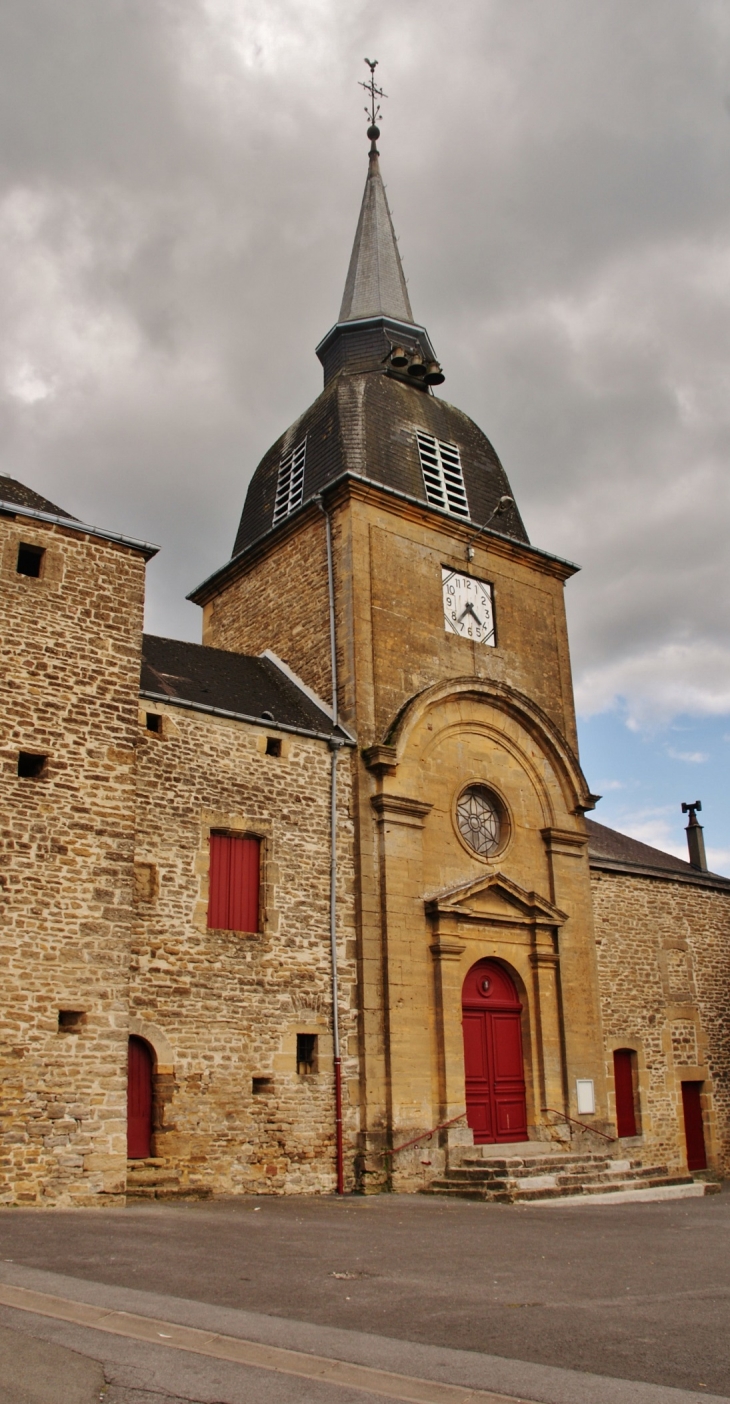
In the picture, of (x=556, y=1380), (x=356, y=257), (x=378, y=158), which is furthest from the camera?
(x=378, y=158)

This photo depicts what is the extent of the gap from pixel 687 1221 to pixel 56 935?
7145 millimetres

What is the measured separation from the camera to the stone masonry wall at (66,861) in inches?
411

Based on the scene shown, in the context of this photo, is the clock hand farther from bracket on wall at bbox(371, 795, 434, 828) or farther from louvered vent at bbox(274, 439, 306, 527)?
bracket on wall at bbox(371, 795, 434, 828)

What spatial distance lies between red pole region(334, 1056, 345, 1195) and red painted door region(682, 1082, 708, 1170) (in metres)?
8.57

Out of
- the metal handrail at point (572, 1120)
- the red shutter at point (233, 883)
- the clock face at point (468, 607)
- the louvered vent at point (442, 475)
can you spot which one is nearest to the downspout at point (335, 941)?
the red shutter at point (233, 883)

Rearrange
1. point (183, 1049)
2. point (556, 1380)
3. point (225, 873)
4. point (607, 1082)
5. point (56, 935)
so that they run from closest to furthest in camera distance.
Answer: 1. point (556, 1380)
2. point (56, 935)
3. point (183, 1049)
4. point (225, 873)
5. point (607, 1082)

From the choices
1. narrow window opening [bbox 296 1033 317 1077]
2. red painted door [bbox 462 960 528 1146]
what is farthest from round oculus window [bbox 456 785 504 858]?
narrow window opening [bbox 296 1033 317 1077]

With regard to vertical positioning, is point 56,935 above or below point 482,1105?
above

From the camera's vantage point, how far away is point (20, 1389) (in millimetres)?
4199

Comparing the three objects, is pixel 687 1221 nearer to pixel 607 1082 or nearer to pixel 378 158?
pixel 607 1082


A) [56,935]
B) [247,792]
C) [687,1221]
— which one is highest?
[247,792]

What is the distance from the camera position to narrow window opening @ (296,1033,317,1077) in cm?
1378

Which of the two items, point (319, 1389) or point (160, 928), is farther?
point (160, 928)

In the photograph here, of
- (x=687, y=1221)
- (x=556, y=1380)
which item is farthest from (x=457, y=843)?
(x=556, y=1380)
